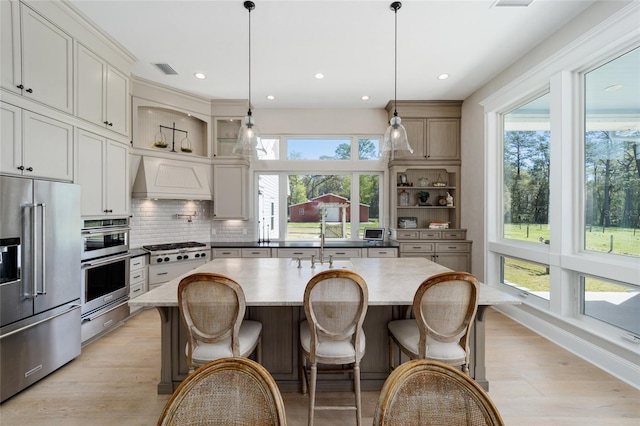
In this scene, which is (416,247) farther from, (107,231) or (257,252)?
(107,231)

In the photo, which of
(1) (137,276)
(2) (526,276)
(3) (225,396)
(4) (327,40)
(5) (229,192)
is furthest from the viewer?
(5) (229,192)

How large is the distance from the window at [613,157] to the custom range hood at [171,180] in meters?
4.69

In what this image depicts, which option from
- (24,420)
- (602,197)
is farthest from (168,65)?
(602,197)

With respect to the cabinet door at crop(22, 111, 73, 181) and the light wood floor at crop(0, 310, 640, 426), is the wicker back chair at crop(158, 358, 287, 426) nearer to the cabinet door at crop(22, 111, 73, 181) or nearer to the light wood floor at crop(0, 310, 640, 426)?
the light wood floor at crop(0, 310, 640, 426)

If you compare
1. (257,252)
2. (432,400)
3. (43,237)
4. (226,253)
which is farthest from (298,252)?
(432,400)

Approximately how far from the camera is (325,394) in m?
2.09

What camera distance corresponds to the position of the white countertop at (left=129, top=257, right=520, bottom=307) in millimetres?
1716

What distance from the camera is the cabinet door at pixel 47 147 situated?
87.3 inches

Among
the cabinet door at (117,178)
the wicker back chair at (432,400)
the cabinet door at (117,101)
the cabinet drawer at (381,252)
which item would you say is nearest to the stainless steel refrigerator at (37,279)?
the cabinet door at (117,178)

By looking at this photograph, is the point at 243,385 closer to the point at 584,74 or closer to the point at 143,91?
the point at 584,74

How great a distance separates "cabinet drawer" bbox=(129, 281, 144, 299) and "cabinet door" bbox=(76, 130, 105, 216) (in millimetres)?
1030

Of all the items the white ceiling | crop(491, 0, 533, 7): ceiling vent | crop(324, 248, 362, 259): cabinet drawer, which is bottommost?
crop(324, 248, 362, 259): cabinet drawer

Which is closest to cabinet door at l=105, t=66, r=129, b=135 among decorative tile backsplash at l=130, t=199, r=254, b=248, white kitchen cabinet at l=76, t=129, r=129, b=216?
white kitchen cabinet at l=76, t=129, r=129, b=216

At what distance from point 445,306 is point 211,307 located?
4.38 ft
